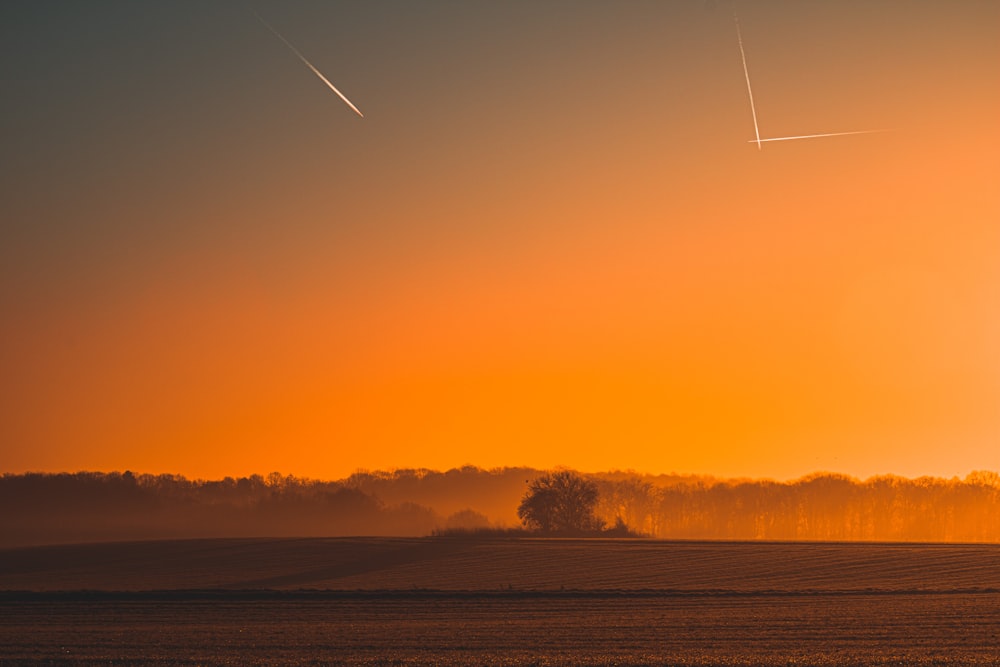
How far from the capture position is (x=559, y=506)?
12775 centimetres

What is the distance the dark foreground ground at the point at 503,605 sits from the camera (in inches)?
1261

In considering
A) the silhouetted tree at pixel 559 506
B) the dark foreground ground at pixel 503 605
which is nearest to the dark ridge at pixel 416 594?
the dark foreground ground at pixel 503 605

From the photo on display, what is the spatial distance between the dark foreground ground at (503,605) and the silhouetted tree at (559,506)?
118ft

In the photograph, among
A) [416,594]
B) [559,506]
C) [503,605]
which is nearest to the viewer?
[503,605]

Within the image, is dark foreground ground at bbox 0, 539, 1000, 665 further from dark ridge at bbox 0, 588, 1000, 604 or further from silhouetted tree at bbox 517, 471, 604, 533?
silhouetted tree at bbox 517, 471, 604, 533

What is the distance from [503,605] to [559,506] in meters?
79.4

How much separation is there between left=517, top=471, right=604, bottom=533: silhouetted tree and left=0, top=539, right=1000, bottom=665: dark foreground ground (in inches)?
1419

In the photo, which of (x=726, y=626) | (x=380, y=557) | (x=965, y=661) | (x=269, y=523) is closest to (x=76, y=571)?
(x=380, y=557)

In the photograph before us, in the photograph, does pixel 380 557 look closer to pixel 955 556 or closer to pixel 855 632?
pixel 955 556

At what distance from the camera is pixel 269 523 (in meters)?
155

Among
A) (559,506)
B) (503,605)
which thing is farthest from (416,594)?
(559,506)

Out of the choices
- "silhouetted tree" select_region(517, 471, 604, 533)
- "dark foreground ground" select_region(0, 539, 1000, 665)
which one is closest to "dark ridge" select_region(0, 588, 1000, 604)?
"dark foreground ground" select_region(0, 539, 1000, 665)

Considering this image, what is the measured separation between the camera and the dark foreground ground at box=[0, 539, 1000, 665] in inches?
1261

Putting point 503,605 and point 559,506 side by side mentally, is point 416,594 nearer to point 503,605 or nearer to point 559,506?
point 503,605
